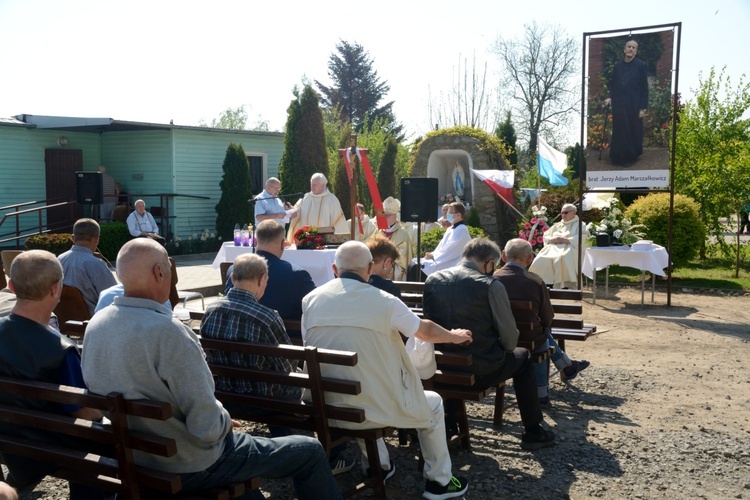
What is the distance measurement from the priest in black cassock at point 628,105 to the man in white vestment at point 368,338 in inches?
346

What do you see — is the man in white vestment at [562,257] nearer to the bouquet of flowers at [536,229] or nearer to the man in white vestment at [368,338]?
the bouquet of flowers at [536,229]

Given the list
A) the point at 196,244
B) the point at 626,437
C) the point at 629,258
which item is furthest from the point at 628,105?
the point at 196,244

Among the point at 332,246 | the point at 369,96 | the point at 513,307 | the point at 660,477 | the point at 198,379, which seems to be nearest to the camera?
the point at 198,379

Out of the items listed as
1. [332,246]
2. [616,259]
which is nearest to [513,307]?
[332,246]

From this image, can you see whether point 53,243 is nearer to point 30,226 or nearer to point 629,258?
point 30,226

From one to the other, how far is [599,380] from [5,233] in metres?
18.1

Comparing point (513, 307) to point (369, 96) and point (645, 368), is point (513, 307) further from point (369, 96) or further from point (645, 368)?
point (369, 96)

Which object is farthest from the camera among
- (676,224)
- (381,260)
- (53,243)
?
(53,243)

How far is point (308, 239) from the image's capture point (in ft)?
33.9

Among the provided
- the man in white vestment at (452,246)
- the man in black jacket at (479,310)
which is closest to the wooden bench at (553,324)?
the man in black jacket at (479,310)

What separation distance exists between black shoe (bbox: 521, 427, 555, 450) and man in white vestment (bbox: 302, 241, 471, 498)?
126 cm

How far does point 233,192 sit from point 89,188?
7732 millimetres

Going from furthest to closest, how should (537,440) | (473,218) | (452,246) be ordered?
1. (473,218)
2. (452,246)
3. (537,440)

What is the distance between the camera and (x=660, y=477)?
15.2 feet
